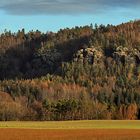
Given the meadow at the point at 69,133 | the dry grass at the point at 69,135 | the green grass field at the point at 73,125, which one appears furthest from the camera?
the green grass field at the point at 73,125

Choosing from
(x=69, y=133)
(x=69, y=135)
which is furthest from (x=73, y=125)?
(x=69, y=135)

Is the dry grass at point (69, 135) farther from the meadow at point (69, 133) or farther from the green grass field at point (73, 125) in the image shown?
the green grass field at point (73, 125)

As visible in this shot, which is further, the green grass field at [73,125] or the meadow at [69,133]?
the green grass field at [73,125]

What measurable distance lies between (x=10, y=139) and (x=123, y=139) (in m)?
14.8

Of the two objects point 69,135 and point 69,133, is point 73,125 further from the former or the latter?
point 69,135

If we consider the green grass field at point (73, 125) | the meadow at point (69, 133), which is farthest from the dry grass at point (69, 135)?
the green grass field at point (73, 125)

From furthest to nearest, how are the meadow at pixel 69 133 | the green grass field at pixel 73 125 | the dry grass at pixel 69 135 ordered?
the green grass field at pixel 73 125 < the meadow at pixel 69 133 < the dry grass at pixel 69 135

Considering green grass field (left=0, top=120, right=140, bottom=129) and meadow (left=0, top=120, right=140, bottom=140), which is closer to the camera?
meadow (left=0, top=120, right=140, bottom=140)

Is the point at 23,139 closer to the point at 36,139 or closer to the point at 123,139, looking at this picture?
the point at 36,139

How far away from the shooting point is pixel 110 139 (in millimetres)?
81938

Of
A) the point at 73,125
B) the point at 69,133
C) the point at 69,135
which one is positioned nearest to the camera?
the point at 69,135

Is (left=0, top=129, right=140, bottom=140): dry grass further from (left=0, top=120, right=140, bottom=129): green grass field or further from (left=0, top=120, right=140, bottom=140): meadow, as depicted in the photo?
(left=0, top=120, right=140, bottom=129): green grass field

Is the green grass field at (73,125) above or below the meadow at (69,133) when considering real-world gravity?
below

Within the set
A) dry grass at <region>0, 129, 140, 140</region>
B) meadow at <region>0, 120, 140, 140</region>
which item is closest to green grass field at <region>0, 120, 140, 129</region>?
meadow at <region>0, 120, 140, 140</region>
